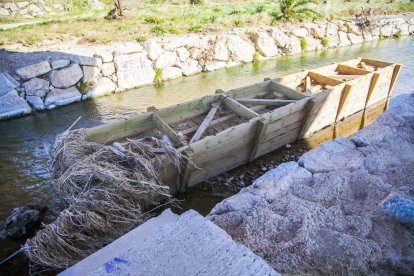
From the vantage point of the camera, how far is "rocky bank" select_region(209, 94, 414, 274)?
233 cm

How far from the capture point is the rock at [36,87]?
8.50 metres

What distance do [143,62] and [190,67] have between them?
2051 millimetres

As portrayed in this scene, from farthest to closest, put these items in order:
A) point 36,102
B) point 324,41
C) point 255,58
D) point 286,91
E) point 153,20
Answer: point 324,41 < point 153,20 < point 255,58 < point 36,102 < point 286,91

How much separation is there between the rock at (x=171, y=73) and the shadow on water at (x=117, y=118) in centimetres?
32

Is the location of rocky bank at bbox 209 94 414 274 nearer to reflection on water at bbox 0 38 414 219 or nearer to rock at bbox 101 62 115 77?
reflection on water at bbox 0 38 414 219

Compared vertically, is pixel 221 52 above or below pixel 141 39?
below

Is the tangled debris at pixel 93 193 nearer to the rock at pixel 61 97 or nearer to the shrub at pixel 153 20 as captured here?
the rock at pixel 61 97

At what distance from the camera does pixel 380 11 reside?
21125 mm

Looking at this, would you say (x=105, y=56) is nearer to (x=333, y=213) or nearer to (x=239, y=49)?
(x=239, y=49)

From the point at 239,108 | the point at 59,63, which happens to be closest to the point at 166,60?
the point at 59,63

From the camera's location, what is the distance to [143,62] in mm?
10453

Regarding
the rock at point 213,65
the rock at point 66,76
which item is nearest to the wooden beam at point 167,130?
the rock at point 66,76

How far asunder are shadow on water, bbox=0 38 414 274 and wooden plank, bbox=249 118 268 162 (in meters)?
0.33

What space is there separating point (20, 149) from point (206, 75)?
7308mm
